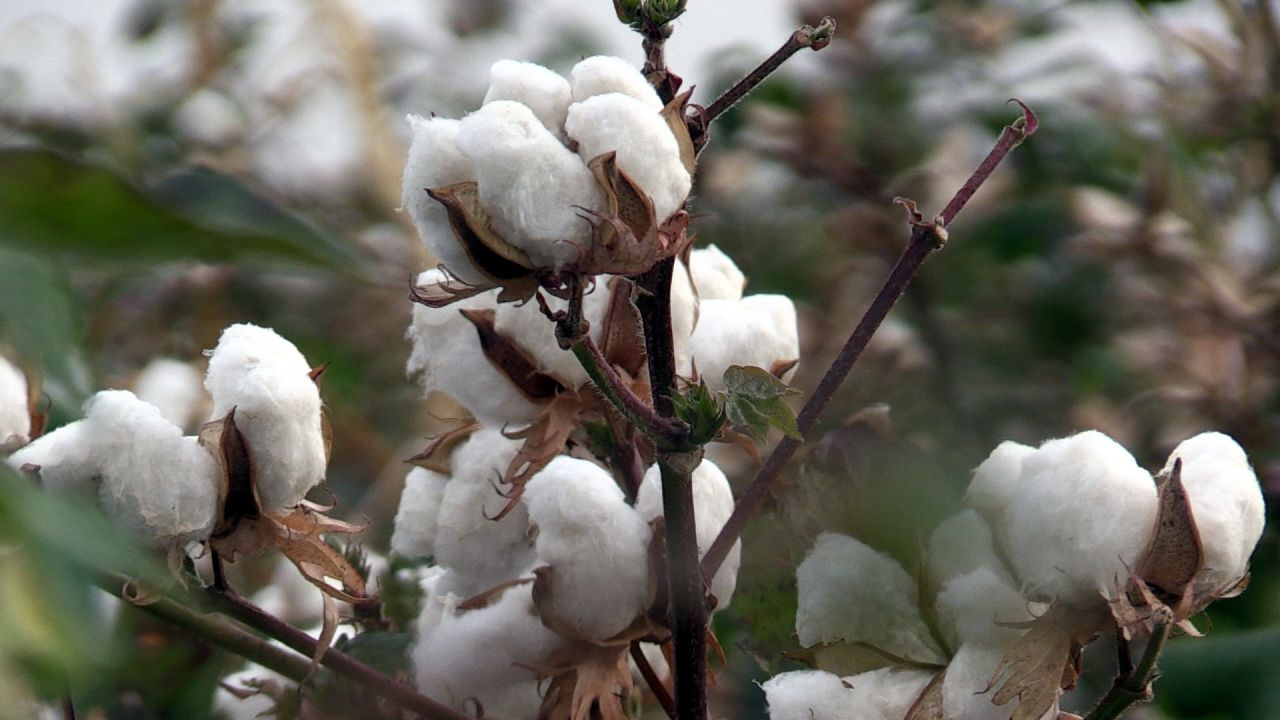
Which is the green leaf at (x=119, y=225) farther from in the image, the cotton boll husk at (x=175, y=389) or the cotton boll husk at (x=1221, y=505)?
the cotton boll husk at (x=175, y=389)

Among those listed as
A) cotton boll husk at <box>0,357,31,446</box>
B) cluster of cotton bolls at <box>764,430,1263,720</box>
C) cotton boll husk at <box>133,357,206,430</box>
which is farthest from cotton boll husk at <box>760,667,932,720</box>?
cotton boll husk at <box>133,357,206,430</box>

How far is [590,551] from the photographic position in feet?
1.82

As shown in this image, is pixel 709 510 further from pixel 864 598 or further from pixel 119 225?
pixel 119 225

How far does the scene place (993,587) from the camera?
1.68 feet

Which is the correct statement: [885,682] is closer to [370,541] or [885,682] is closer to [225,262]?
[225,262]

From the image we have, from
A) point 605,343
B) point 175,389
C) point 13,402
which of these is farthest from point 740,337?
point 175,389

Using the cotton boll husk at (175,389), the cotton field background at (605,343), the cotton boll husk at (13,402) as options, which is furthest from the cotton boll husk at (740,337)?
the cotton boll husk at (175,389)

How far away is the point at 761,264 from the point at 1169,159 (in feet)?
1.11

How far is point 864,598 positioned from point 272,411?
0.21 meters

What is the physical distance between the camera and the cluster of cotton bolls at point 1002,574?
0.49 metres

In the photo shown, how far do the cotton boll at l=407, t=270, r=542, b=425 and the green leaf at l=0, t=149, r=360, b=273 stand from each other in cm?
26

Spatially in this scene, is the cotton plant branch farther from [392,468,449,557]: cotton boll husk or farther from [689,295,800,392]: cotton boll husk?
[392,468,449,557]: cotton boll husk

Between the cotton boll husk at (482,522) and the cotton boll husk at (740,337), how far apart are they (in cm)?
9

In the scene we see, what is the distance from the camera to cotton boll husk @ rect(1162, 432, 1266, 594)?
1.60 feet
